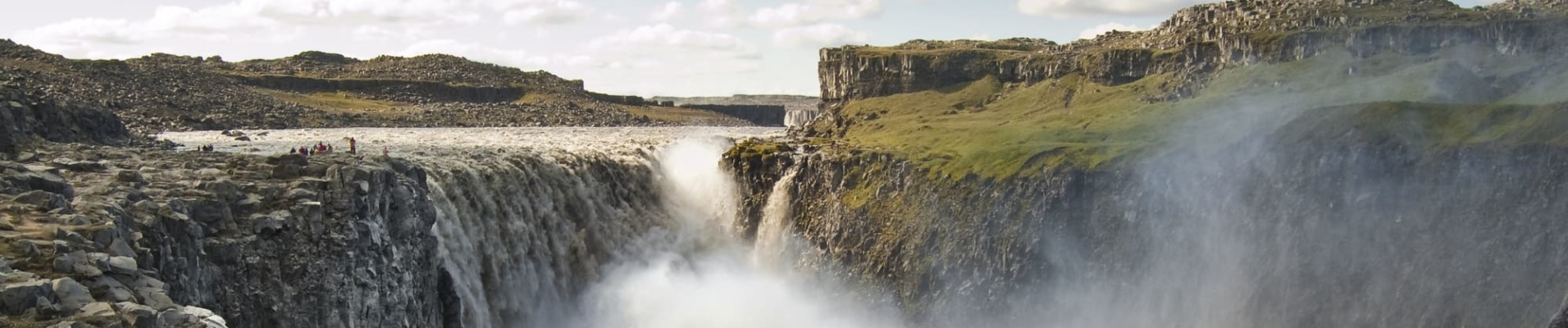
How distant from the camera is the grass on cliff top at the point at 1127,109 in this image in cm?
7756

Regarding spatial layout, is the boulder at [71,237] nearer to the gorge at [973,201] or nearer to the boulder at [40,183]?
the gorge at [973,201]

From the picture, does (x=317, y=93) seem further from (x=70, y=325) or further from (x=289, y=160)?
(x=70, y=325)

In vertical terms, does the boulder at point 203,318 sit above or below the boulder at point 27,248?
below

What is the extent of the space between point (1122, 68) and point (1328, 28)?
13346mm

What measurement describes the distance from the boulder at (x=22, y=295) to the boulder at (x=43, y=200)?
24.4 feet

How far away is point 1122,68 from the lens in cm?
10038

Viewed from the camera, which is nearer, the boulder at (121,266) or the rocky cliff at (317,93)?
the boulder at (121,266)

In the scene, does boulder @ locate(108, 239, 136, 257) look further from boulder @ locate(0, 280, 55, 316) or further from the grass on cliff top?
the grass on cliff top

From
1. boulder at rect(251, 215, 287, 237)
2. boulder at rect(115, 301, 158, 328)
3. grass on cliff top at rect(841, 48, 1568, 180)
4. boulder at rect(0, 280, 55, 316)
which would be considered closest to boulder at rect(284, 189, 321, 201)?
boulder at rect(251, 215, 287, 237)

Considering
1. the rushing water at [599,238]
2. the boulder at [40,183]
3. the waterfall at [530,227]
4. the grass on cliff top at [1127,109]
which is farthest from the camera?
the grass on cliff top at [1127,109]

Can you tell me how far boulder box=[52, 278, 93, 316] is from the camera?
2416cm

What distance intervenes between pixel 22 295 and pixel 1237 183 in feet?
190

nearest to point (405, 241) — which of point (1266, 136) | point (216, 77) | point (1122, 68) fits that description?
point (1266, 136)

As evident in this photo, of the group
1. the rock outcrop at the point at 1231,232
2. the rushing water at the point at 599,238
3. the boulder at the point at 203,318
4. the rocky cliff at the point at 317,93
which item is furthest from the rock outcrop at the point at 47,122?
the rock outcrop at the point at 1231,232
